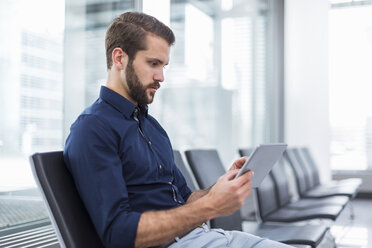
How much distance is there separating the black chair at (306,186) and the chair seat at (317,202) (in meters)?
0.17

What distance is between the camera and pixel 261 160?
148 centimetres

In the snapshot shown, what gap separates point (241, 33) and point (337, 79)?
2.71 m

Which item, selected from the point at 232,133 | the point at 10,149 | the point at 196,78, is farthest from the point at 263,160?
the point at 232,133

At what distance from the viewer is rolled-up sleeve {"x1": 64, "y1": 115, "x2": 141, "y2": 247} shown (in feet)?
4.10

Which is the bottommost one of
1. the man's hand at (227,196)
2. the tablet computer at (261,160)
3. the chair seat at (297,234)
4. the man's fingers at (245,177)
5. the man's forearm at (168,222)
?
the chair seat at (297,234)

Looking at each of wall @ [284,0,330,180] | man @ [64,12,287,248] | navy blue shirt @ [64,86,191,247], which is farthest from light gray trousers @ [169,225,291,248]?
wall @ [284,0,330,180]

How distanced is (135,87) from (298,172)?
3424mm

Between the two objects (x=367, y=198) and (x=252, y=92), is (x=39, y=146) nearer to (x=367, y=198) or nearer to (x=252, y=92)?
(x=252, y=92)

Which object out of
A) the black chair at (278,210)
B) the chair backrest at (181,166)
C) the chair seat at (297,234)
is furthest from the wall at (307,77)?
the chair backrest at (181,166)

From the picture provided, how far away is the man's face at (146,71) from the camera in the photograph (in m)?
1.50

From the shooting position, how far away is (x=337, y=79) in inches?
277

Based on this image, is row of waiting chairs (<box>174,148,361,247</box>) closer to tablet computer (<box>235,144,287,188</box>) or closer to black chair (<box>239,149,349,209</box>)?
black chair (<box>239,149,349,209</box>)

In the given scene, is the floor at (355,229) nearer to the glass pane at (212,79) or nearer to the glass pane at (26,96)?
the glass pane at (212,79)

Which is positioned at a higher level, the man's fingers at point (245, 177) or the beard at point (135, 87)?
the beard at point (135, 87)
